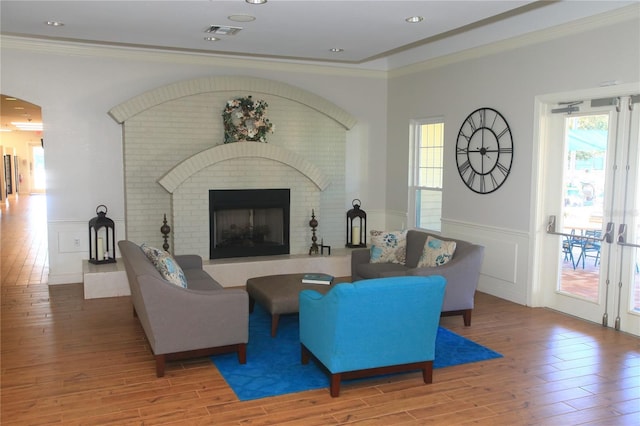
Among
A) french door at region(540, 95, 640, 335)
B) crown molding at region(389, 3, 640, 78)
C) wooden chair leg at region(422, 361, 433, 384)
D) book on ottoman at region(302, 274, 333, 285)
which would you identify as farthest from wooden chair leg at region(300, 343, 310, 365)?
crown molding at region(389, 3, 640, 78)

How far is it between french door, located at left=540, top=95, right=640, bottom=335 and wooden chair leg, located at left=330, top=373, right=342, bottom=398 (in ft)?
10.3

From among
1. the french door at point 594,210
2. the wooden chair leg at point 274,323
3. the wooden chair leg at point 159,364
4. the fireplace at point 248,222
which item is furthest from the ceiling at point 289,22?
the wooden chair leg at point 159,364

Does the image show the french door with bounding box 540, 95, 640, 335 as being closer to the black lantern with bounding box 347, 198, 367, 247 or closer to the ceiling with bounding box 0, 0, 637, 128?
the ceiling with bounding box 0, 0, 637, 128

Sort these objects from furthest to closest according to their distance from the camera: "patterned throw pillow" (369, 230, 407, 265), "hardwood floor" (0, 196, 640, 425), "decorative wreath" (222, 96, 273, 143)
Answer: "decorative wreath" (222, 96, 273, 143), "patterned throw pillow" (369, 230, 407, 265), "hardwood floor" (0, 196, 640, 425)

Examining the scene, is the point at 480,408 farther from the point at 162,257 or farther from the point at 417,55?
the point at 417,55

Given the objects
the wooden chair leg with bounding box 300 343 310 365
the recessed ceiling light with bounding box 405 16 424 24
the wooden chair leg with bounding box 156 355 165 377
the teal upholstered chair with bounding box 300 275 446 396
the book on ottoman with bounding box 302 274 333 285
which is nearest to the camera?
the teal upholstered chair with bounding box 300 275 446 396

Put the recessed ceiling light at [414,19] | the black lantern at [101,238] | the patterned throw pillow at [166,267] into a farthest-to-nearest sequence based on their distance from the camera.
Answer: the black lantern at [101,238], the recessed ceiling light at [414,19], the patterned throw pillow at [166,267]

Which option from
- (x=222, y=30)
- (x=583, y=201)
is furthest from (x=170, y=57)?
(x=583, y=201)

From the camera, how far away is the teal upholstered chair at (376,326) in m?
3.72

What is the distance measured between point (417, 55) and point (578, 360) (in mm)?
4810

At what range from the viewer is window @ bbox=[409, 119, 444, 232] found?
7809 mm

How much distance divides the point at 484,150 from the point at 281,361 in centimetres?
377

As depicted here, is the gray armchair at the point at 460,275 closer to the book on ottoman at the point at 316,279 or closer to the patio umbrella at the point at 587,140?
the book on ottoman at the point at 316,279

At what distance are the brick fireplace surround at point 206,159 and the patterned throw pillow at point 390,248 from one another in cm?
134
